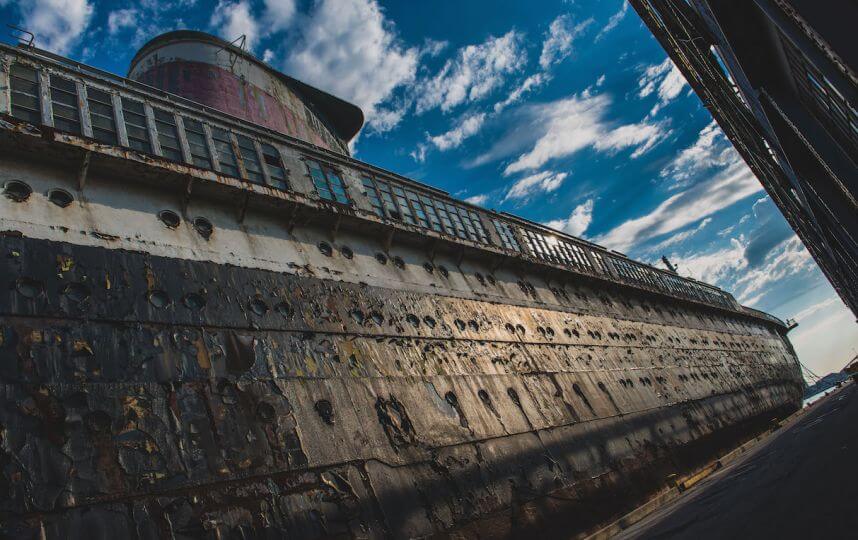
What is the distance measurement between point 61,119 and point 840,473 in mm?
13241

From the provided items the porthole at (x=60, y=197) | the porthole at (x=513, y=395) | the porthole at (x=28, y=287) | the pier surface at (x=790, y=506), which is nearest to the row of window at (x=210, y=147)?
the porthole at (x=60, y=197)

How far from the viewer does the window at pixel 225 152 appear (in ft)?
30.0

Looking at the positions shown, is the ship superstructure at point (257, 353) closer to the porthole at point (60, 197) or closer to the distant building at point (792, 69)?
the porthole at point (60, 197)

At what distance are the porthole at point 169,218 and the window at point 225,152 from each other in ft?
5.15

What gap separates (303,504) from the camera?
5.87 meters

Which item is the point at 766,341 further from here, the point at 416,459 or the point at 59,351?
the point at 59,351

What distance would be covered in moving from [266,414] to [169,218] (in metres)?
4.26

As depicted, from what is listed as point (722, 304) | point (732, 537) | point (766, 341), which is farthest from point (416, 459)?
point (766, 341)

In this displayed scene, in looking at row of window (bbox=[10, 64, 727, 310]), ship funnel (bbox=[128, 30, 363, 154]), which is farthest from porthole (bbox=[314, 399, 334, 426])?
ship funnel (bbox=[128, 30, 363, 154])

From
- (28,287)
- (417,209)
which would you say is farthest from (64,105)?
(417,209)

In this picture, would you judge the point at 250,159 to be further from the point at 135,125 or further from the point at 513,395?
the point at 513,395

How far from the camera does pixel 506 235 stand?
16.7 m

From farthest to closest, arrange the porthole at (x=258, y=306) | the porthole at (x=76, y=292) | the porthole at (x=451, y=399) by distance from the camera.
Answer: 1. the porthole at (x=451, y=399)
2. the porthole at (x=258, y=306)
3. the porthole at (x=76, y=292)

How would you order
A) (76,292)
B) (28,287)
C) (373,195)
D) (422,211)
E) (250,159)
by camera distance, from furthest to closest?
(422,211)
(373,195)
(250,159)
(76,292)
(28,287)
